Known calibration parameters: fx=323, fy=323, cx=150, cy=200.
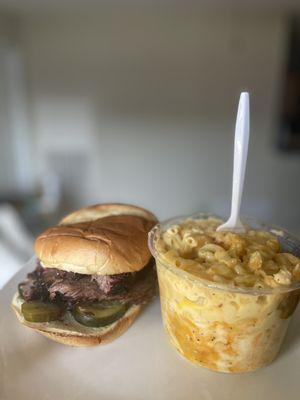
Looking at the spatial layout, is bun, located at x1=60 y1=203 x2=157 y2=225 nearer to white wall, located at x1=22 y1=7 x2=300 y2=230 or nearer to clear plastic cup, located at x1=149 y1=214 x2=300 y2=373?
clear plastic cup, located at x1=149 y1=214 x2=300 y2=373

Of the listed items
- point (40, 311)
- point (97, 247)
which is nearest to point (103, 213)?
point (97, 247)

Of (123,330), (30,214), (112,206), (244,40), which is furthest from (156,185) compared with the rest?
(123,330)

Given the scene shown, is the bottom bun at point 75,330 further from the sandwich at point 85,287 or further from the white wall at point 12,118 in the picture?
the white wall at point 12,118

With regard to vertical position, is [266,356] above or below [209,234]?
below

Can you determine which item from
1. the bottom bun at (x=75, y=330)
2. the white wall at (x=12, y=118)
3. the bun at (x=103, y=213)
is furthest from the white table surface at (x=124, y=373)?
the white wall at (x=12, y=118)

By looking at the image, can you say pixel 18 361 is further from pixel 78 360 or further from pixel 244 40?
pixel 244 40
